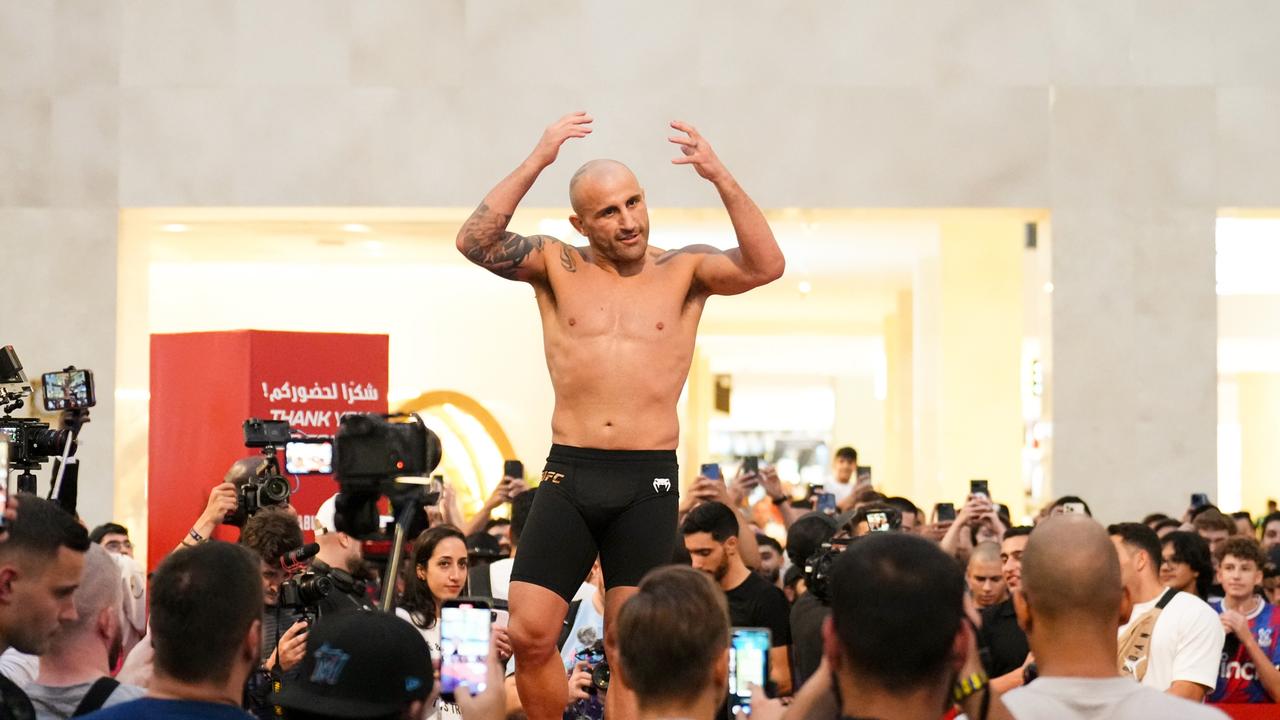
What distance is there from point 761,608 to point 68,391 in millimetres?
2540

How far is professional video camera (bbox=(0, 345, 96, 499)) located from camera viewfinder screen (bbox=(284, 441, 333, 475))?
2.12 ft

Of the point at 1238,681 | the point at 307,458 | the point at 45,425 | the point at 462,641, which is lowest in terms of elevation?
the point at 1238,681

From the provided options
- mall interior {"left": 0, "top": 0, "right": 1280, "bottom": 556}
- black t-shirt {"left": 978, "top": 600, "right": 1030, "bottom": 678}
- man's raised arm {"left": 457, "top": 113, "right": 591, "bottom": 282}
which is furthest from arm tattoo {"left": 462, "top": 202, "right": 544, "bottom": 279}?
mall interior {"left": 0, "top": 0, "right": 1280, "bottom": 556}

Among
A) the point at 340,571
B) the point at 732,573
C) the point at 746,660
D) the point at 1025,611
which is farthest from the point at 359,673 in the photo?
the point at 732,573

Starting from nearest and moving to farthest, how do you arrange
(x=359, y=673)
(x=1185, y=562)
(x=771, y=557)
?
(x=359, y=673) → (x=1185, y=562) → (x=771, y=557)

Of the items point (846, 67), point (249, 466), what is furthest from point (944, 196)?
point (249, 466)

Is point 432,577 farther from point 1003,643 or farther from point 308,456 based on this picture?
point 1003,643

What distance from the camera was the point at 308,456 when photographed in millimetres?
5367

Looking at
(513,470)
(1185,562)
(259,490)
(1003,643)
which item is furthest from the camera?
(513,470)

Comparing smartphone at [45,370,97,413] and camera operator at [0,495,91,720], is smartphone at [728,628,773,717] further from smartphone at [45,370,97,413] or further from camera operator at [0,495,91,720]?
smartphone at [45,370,97,413]

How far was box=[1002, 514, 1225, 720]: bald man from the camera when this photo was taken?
285 cm

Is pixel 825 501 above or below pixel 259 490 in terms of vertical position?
below

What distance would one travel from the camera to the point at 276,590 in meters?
5.11

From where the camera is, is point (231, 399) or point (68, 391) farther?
point (231, 399)
